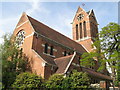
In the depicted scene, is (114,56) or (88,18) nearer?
(114,56)

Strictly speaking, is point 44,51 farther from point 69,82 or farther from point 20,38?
point 69,82

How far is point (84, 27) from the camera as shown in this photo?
42.7m

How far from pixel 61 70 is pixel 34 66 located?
4340 mm

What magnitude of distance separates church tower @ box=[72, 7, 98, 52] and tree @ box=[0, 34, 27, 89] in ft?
67.6

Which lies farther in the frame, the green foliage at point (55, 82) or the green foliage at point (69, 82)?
the green foliage at point (55, 82)

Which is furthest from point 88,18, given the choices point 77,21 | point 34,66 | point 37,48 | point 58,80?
point 58,80

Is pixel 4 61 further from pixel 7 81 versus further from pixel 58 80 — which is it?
pixel 58 80

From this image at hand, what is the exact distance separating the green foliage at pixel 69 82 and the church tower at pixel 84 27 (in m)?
21.7

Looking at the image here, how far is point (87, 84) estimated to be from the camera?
17.6 m

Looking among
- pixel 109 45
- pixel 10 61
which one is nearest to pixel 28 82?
pixel 10 61

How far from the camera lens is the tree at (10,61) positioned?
19.8 metres

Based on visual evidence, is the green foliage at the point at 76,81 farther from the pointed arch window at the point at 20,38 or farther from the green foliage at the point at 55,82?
the pointed arch window at the point at 20,38

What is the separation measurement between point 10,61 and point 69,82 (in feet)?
31.7

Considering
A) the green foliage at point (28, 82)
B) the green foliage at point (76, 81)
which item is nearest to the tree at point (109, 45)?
the green foliage at point (76, 81)
